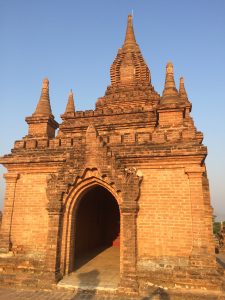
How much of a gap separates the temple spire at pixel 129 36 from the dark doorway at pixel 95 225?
1110 centimetres

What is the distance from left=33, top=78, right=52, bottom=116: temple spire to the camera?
45.2ft

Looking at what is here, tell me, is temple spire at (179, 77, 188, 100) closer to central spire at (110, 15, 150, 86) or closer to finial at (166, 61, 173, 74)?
central spire at (110, 15, 150, 86)

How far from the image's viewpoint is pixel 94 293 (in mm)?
8734

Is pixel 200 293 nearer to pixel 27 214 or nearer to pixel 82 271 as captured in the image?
pixel 82 271

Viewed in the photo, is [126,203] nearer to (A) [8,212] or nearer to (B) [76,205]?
(B) [76,205]

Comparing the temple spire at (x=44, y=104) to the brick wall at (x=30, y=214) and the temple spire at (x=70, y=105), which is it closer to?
the temple spire at (x=70, y=105)

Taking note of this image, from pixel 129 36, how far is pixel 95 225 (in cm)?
1399

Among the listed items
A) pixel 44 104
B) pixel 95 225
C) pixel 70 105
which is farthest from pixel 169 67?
pixel 95 225

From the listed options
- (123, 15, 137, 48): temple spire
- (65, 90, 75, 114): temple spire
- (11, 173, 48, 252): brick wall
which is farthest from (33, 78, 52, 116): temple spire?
(123, 15, 137, 48): temple spire

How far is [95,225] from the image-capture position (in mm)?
15914

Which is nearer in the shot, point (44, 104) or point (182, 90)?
point (44, 104)

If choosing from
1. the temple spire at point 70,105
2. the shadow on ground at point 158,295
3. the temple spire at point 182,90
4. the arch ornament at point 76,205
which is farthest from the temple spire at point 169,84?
the shadow on ground at point 158,295

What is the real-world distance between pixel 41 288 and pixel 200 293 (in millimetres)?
5450

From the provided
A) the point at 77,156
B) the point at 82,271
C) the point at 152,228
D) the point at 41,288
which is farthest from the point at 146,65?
the point at 41,288
